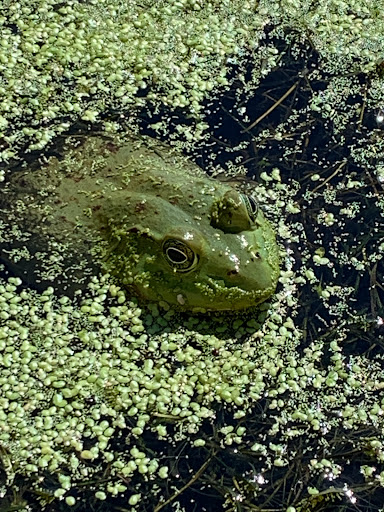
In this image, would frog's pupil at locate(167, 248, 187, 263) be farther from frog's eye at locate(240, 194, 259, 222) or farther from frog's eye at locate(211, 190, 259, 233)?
frog's eye at locate(240, 194, 259, 222)

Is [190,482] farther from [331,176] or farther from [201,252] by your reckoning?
[331,176]

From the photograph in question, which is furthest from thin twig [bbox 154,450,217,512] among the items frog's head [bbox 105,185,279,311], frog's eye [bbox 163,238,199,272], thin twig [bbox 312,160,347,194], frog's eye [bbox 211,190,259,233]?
thin twig [bbox 312,160,347,194]

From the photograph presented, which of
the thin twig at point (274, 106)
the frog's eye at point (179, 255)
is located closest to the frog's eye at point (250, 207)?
the frog's eye at point (179, 255)

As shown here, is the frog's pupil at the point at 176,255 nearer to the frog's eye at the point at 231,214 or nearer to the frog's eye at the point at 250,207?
the frog's eye at the point at 231,214

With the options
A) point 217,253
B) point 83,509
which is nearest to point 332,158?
point 217,253

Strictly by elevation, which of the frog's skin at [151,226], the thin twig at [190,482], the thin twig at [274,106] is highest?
the thin twig at [274,106]

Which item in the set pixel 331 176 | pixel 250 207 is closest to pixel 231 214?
pixel 250 207

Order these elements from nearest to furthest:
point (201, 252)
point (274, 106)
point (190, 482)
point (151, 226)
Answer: point (190, 482), point (201, 252), point (151, 226), point (274, 106)

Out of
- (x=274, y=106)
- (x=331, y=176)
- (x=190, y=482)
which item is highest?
(x=274, y=106)

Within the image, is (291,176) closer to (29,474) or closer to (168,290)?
(168,290)
